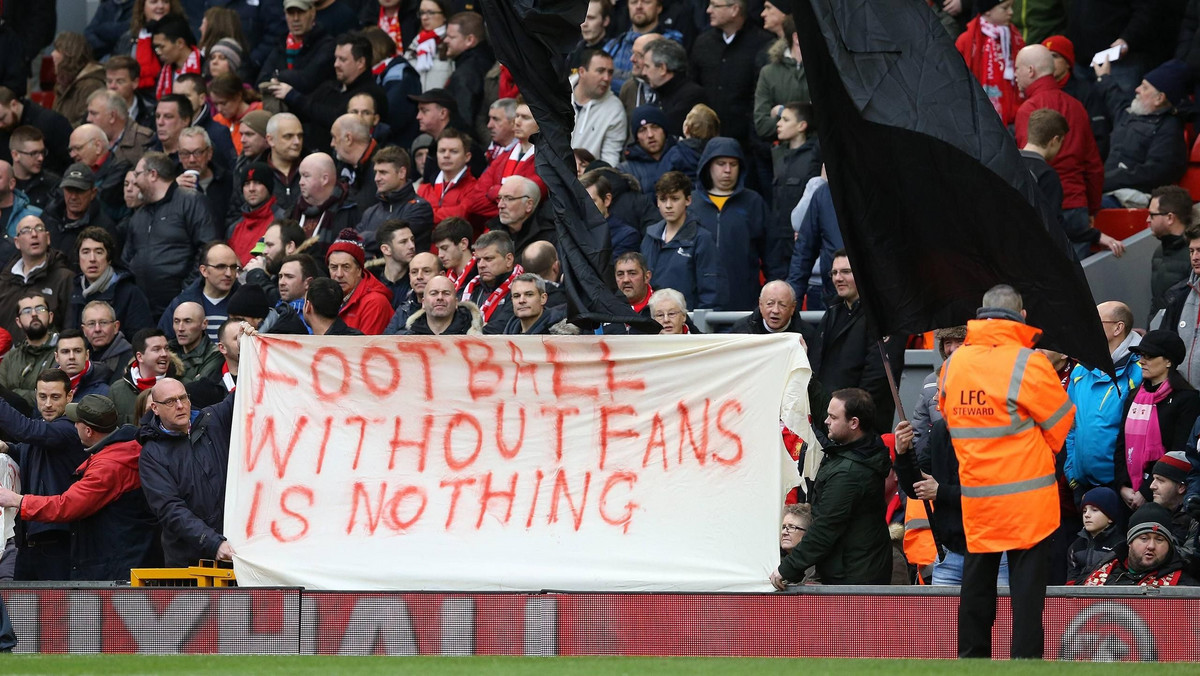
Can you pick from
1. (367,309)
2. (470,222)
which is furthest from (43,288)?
(470,222)

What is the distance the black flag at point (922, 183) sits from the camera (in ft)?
29.4

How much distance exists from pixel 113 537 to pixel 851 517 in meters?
4.28

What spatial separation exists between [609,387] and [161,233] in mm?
6271

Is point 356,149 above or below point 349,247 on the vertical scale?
above

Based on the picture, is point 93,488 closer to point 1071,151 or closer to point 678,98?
point 678,98

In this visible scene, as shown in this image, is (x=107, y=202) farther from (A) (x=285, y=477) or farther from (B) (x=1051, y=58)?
(B) (x=1051, y=58)

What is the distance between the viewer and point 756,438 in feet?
32.9

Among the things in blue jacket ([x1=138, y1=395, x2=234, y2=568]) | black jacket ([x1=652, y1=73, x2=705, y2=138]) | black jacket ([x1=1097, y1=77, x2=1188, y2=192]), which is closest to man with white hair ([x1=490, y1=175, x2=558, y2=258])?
black jacket ([x1=652, y1=73, x2=705, y2=138])

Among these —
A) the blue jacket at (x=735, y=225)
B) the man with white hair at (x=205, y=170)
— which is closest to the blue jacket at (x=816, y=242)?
the blue jacket at (x=735, y=225)

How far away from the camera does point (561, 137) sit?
1036 cm

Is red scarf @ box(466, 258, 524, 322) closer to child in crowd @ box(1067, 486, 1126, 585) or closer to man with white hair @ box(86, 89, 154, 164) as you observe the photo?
child in crowd @ box(1067, 486, 1126, 585)

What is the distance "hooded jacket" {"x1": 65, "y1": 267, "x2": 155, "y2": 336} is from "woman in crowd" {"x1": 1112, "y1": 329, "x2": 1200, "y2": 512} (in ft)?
23.6

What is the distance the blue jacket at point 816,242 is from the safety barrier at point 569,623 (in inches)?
161

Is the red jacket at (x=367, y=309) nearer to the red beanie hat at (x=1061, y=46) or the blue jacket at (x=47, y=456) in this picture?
the blue jacket at (x=47, y=456)
